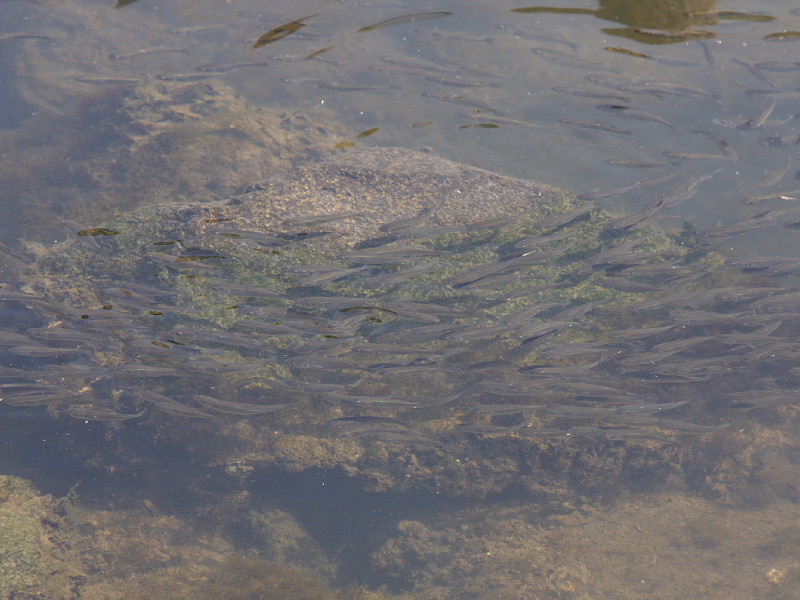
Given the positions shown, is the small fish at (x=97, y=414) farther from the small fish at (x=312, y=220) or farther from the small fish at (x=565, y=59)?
the small fish at (x=565, y=59)

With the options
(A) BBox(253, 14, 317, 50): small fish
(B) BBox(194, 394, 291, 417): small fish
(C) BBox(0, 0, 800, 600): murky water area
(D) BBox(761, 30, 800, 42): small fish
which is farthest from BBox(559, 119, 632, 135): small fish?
(B) BBox(194, 394, 291, 417): small fish

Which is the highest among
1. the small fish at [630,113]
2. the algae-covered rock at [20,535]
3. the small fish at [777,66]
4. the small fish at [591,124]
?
the small fish at [777,66]

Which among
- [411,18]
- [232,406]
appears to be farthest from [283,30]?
[232,406]

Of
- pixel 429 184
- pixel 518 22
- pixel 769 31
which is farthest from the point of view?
pixel 518 22

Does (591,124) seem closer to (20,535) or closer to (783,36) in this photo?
(783,36)

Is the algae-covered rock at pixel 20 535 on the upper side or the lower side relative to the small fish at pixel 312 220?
lower

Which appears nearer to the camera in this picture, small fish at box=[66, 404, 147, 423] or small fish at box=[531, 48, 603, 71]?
small fish at box=[66, 404, 147, 423]

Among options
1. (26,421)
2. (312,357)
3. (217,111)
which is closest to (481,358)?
(312,357)

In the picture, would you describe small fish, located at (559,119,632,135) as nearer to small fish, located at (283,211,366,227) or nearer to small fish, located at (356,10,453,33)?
small fish, located at (356,10,453,33)

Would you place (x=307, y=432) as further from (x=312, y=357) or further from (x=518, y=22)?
(x=518, y=22)

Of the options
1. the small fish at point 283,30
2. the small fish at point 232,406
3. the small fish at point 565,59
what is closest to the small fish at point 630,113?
the small fish at point 565,59

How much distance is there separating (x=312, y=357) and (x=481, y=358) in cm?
221

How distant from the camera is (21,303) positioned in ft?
22.9

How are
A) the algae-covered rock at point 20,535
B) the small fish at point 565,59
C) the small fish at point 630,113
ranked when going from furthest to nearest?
the small fish at point 565,59 < the small fish at point 630,113 < the algae-covered rock at point 20,535
